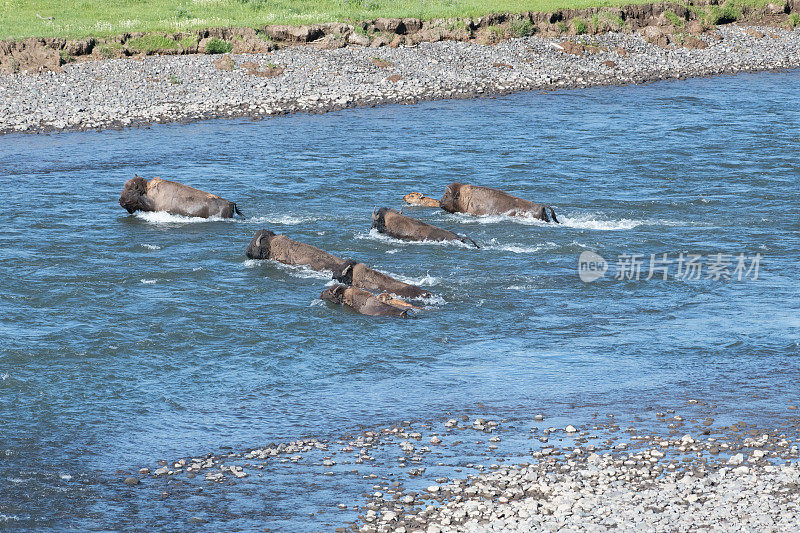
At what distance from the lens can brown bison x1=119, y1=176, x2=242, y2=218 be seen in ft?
73.4

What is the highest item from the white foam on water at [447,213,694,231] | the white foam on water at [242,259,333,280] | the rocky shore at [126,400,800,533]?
the white foam on water at [447,213,694,231]

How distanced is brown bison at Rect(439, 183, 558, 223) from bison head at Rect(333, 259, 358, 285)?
18.6 ft

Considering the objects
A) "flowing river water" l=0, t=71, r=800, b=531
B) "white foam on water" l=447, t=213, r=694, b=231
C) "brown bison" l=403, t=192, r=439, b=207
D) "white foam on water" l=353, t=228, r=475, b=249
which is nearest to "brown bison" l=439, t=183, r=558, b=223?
"white foam on water" l=447, t=213, r=694, b=231

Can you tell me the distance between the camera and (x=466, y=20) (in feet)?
152

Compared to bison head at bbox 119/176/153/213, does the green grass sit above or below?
above

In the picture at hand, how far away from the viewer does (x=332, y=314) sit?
16.1 m

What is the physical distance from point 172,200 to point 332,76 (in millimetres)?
18371

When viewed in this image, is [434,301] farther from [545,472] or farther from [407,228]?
[545,472]

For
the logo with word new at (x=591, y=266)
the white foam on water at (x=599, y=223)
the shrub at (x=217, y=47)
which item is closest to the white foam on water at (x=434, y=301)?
the logo with word new at (x=591, y=266)

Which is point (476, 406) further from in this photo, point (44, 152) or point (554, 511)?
point (44, 152)

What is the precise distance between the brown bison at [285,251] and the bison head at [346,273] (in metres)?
1.30

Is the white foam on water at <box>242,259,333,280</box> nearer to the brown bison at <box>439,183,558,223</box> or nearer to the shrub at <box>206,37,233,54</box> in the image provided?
the brown bison at <box>439,183,558,223</box>

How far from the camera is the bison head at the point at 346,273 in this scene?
17062mm

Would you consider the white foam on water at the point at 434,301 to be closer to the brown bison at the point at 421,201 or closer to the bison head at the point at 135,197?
the brown bison at the point at 421,201
